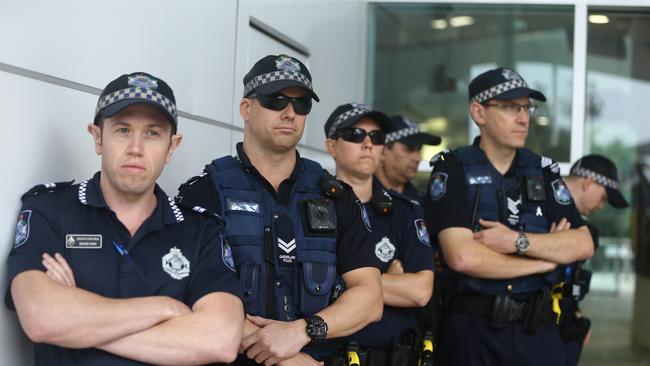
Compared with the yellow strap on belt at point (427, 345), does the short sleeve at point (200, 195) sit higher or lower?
higher

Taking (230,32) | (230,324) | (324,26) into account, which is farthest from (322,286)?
(324,26)

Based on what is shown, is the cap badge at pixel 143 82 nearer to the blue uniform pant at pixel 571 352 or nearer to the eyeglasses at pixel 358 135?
the eyeglasses at pixel 358 135

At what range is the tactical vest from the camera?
3.20 metres

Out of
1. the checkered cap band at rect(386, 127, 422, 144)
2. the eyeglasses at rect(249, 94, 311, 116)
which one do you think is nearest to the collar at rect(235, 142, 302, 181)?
the eyeglasses at rect(249, 94, 311, 116)

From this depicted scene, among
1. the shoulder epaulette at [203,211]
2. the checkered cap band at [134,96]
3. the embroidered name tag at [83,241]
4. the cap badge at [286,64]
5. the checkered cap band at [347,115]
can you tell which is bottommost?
the embroidered name tag at [83,241]

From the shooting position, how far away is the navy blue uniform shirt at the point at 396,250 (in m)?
4.04

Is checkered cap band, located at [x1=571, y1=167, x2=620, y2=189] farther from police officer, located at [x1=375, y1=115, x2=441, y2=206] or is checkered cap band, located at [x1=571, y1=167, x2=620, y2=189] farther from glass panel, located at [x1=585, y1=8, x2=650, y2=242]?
glass panel, located at [x1=585, y1=8, x2=650, y2=242]

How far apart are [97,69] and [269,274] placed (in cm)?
→ 104

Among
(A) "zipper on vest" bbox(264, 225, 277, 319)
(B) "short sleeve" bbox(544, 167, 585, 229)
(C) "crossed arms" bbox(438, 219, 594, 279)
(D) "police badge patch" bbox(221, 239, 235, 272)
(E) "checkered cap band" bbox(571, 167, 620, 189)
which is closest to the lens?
(D) "police badge patch" bbox(221, 239, 235, 272)

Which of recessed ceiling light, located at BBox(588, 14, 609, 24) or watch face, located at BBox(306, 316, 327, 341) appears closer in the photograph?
watch face, located at BBox(306, 316, 327, 341)

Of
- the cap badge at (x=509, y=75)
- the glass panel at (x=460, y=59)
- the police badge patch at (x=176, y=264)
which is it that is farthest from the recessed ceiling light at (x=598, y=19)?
the police badge patch at (x=176, y=264)

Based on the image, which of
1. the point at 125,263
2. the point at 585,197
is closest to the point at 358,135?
the point at 125,263

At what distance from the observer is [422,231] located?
4.14m

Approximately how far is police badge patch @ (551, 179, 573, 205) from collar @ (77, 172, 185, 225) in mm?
2303
